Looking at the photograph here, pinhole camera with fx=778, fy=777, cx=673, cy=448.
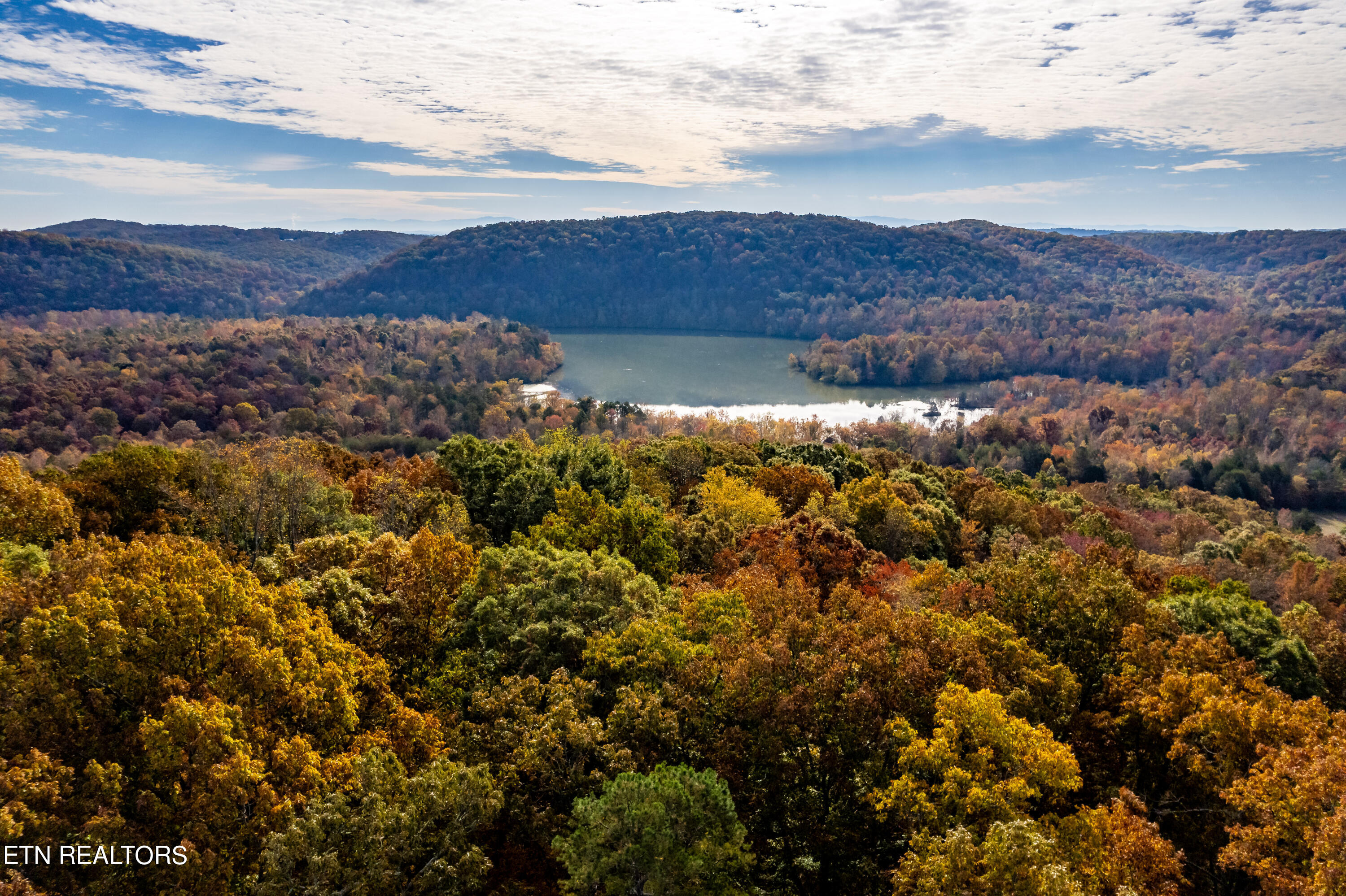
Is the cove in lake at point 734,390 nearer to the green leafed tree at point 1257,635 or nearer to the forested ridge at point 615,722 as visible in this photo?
the green leafed tree at point 1257,635

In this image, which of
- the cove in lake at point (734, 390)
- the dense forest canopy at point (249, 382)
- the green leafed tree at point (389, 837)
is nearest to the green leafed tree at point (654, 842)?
the green leafed tree at point (389, 837)

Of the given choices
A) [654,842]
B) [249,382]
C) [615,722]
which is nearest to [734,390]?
[249,382]

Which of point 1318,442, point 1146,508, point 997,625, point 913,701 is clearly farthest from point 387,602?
point 1318,442

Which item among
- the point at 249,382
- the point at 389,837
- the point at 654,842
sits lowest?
the point at 389,837

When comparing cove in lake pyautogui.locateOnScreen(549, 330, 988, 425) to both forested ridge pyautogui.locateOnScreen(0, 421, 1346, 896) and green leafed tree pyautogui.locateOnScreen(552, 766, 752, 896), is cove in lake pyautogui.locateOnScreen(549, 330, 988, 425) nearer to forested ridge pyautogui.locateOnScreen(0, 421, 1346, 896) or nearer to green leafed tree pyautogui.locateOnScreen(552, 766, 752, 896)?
forested ridge pyautogui.locateOnScreen(0, 421, 1346, 896)

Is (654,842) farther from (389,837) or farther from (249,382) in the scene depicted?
(249,382)

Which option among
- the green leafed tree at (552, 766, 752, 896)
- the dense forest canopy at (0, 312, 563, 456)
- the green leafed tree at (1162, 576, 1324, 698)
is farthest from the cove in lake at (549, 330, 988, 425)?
the green leafed tree at (552, 766, 752, 896)
